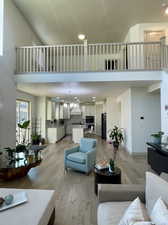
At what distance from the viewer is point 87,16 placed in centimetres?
565

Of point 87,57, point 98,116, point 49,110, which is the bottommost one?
point 98,116

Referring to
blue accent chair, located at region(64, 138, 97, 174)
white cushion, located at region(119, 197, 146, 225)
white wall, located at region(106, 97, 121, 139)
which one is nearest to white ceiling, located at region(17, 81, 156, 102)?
blue accent chair, located at region(64, 138, 97, 174)

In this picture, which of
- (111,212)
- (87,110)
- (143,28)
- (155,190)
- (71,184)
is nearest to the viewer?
(155,190)

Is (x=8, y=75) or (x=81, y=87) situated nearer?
(x=8, y=75)

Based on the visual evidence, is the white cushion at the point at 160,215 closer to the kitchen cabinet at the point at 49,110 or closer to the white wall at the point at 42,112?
the white wall at the point at 42,112

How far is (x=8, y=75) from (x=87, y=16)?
3.70m

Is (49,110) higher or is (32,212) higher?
(49,110)

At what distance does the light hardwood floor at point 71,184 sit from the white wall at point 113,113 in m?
3.53

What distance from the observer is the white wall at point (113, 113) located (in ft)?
28.3

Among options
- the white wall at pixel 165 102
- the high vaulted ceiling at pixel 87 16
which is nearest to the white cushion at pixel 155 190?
the white wall at pixel 165 102

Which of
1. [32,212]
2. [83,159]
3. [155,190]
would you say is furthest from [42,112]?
[155,190]

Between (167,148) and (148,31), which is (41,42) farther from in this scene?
(167,148)

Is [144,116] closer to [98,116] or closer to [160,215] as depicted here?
[160,215]

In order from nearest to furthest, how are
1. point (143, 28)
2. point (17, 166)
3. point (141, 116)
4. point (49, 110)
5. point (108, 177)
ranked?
point (108, 177)
point (17, 166)
point (141, 116)
point (143, 28)
point (49, 110)
